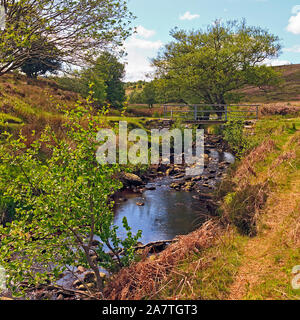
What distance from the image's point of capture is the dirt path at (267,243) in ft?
21.6

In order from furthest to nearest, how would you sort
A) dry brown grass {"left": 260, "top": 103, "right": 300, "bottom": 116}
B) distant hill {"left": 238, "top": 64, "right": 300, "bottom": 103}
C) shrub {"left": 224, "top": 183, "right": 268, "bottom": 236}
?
1. distant hill {"left": 238, "top": 64, "right": 300, "bottom": 103}
2. dry brown grass {"left": 260, "top": 103, "right": 300, "bottom": 116}
3. shrub {"left": 224, "top": 183, "right": 268, "bottom": 236}

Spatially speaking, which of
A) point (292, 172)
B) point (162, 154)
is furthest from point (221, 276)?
point (162, 154)

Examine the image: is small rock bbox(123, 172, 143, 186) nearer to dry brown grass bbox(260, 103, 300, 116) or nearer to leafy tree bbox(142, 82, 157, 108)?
dry brown grass bbox(260, 103, 300, 116)

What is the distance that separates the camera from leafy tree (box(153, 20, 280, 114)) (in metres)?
29.3

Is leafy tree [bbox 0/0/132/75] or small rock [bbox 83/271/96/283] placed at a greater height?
leafy tree [bbox 0/0/132/75]

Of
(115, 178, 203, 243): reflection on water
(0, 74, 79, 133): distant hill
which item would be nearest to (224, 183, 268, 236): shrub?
(115, 178, 203, 243): reflection on water

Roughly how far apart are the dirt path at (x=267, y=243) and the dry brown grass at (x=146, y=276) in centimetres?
128

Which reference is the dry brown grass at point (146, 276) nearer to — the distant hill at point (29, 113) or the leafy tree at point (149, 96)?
the distant hill at point (29, 113)

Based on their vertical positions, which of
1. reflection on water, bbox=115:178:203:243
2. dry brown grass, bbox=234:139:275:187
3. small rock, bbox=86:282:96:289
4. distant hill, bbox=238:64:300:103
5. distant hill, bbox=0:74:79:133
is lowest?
small rock, bbox=86:282:96:289

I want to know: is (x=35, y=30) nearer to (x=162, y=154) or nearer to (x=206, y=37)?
(x=162, y=154)

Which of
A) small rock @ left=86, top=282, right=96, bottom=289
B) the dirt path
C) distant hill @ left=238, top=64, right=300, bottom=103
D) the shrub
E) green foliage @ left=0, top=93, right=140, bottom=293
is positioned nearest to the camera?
green foliage @ left=0, top=93, right=140, bottom=293

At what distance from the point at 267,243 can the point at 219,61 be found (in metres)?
24.8

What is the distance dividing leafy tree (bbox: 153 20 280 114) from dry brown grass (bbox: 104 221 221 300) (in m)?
23.4

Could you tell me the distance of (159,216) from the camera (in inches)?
524
